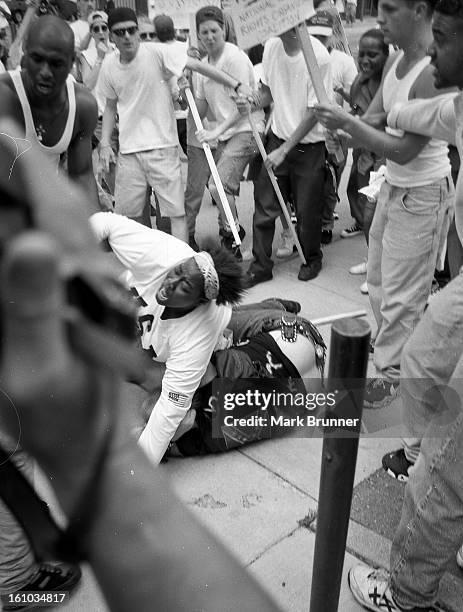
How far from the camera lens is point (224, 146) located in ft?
16.0

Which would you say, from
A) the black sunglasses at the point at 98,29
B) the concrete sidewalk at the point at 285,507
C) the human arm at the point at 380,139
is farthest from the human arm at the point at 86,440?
the black sunglasses at the point at 98,29

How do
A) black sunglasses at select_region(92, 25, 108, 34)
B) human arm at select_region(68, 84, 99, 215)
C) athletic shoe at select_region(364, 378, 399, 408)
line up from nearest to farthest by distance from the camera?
human arm at select_region(68, 84, 99, 215) < athletic shoe at select_region(364, 378, 399, 408) < black sunglasses at select_region(92, 25, 108, 34)

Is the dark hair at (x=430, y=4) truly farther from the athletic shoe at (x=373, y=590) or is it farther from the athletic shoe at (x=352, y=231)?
the athletic shoe at (x=352, y=231)

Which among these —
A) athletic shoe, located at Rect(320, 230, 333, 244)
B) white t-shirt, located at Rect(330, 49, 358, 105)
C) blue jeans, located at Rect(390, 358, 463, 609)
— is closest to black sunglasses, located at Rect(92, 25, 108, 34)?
white t-shirt, located at Rect(330, 49, 358, 105)

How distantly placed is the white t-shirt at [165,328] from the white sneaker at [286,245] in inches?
83.8

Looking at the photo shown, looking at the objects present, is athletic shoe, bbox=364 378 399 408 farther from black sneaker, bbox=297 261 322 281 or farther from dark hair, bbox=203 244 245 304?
black sneaker, bbox=297 261 322 281

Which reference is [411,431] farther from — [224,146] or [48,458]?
[224,146]

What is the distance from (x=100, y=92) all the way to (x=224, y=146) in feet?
3.17

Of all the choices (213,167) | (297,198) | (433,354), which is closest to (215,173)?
(213,167)

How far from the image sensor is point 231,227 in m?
4.77

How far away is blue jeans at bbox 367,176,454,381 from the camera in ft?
9.75

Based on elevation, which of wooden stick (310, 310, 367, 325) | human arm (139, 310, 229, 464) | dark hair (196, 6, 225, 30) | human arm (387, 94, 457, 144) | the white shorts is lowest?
wooden stick (310, 310, 367, 325)

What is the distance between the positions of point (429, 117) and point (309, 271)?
7.35ft

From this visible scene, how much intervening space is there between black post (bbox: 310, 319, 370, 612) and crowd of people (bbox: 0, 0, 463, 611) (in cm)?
37
